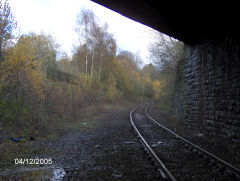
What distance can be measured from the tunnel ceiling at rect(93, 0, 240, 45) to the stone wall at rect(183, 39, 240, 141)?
0.55 meters

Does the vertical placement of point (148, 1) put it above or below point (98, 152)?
above

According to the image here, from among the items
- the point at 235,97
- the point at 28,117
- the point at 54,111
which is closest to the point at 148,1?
the point at 235,97

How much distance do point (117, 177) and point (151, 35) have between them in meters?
13.9

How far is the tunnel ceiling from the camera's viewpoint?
553cm

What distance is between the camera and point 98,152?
18.4 ft

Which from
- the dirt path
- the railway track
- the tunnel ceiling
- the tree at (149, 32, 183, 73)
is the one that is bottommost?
the dirt path

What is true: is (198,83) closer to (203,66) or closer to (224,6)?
(203,66)

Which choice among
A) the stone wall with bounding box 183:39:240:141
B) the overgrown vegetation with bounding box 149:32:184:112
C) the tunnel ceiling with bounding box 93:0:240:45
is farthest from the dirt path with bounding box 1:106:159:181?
the overgrown vegetation with bounding box 149:32:184:112

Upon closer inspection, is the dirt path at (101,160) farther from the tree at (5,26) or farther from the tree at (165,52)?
the tree at (165,52)

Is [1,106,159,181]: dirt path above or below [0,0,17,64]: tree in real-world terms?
below

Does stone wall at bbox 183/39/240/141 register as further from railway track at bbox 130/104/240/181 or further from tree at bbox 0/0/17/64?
tree at bbox 0/0/17/64

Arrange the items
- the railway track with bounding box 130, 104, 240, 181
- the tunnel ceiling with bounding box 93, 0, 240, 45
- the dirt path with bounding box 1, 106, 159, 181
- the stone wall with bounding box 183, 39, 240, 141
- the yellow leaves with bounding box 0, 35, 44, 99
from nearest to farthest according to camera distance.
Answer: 1. the railway track with bounding box 130, 104, 240, 181
2. the dirt path with bounding box 1, 106, 159, 181
3. the tunnel ceiling with bounding box 93, 0, 240, 45
4. the stone wall with bounding box 183, 39, 240, 141
5. the yellow leaves with bounding box 0, 35, 44, 99

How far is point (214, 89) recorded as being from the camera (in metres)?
→ 7.91

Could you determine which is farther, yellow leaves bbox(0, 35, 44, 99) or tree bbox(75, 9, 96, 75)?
tree bbox(75, 9, 96, 75)
